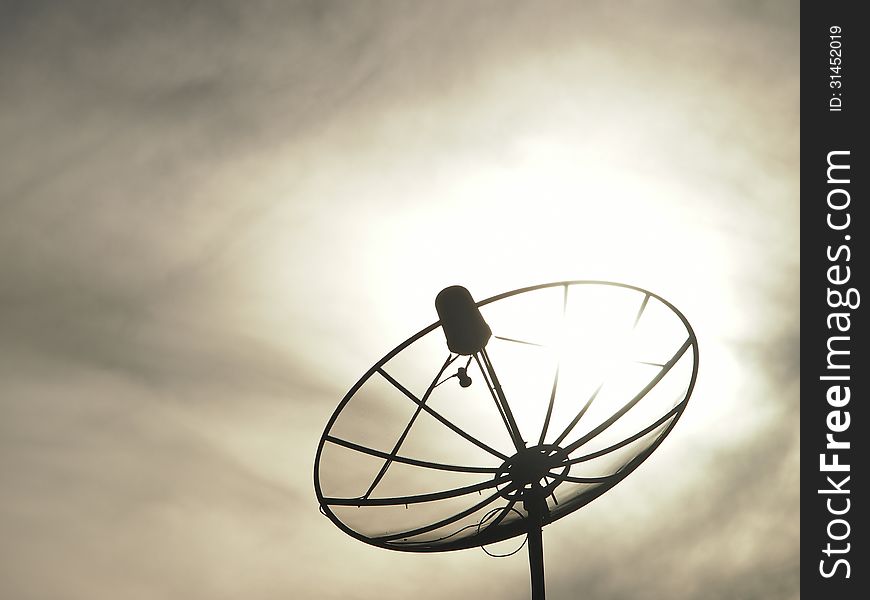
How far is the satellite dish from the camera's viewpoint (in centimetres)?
1493

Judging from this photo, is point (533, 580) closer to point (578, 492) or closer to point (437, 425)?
point (578, 492)

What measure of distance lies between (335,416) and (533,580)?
456 centimetres

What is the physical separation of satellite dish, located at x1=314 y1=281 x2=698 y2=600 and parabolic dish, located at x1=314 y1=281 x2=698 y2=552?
0.08 ft

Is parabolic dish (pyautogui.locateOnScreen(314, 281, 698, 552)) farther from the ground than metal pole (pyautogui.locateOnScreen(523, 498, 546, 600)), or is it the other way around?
parabolic dish (pyautogui.locateOnScreen(314, 281, 698, 552))

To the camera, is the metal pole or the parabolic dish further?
the parabolic dish

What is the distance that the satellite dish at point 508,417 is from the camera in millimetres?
14930

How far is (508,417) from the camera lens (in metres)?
15.3

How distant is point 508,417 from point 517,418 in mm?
2641

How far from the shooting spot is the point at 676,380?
1579 centimetres

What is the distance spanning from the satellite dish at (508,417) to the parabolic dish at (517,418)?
24 millimetres

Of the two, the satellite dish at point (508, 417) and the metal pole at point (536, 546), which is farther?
the satellite dish at point (508, 417)

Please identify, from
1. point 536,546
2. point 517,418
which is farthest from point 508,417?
point 517,418

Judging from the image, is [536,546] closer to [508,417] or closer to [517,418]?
[508,417]
